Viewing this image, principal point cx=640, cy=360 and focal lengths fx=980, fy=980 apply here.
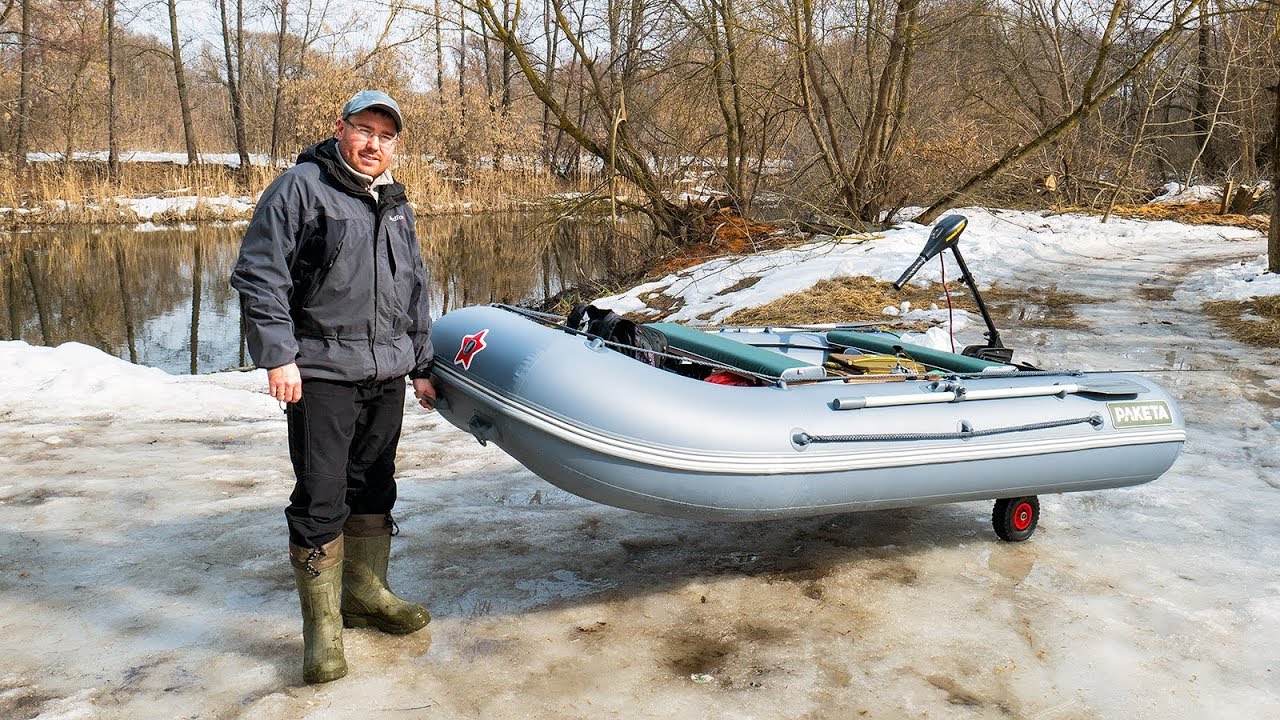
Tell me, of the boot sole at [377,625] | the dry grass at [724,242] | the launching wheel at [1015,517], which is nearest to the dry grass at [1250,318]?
the launching wheel at [1015,517]

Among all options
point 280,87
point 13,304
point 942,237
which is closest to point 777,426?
point 942,237

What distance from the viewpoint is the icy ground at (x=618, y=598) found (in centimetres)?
291

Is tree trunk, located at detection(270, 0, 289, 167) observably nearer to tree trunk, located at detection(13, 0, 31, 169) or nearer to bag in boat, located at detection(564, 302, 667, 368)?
tree trunk, located at detection(13, 0, 31, 169)

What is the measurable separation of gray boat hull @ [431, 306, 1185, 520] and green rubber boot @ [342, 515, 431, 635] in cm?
52

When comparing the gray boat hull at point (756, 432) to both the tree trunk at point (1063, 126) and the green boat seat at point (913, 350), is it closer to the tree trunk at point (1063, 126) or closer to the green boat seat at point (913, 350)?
the green boat seat at point (913, 350)

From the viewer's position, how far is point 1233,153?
2248 centimetres

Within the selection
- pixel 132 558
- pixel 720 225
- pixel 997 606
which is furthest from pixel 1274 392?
pixel 720 225

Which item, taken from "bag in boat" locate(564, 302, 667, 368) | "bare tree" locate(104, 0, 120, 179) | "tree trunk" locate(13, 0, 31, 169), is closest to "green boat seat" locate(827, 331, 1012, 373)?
"bag in boat" locate(564, 302, 667, 368)

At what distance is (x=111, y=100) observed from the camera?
2672 centimetres

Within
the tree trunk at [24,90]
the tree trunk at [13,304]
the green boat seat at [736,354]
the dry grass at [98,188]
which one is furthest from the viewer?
the tree trunk at [24,90]

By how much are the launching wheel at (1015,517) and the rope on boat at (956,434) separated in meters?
0.35

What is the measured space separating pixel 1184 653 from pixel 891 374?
140cm

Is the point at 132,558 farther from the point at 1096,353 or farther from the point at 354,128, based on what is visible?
the point at 1096,353

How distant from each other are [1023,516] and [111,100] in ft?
94.3
